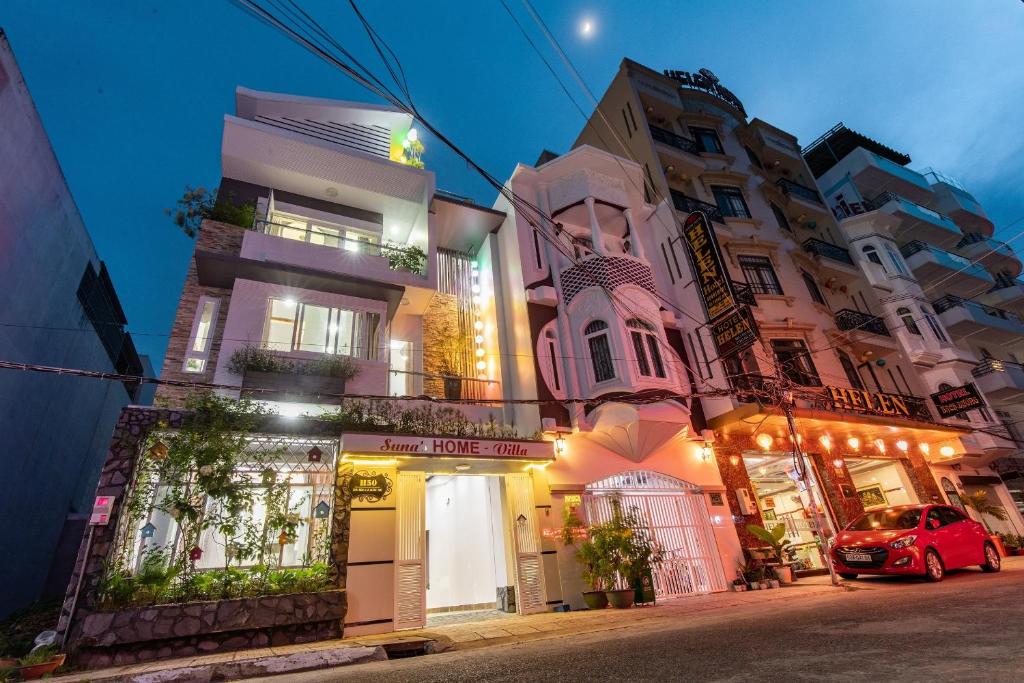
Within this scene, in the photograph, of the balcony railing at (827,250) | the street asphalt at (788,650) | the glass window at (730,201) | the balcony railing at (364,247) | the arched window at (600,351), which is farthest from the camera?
the balcony railing at (827,250)

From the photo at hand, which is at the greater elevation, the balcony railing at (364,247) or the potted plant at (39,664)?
the balcony railing at (364,247)

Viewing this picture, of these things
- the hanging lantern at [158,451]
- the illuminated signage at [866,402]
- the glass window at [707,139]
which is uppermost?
Result: the glass window at [707,139]

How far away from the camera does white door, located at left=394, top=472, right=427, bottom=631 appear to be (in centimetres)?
988

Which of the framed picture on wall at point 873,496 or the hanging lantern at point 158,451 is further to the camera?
the framed picture on wall at point 873,496

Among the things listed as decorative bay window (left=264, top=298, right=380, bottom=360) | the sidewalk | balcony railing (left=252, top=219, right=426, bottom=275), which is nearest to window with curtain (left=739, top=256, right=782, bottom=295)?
the sidewalk

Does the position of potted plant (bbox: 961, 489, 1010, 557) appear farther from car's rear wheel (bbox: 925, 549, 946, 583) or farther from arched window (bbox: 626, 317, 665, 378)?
arched window (bbox: 626, 317, 665, 378)

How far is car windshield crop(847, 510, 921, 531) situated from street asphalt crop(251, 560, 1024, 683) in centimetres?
349

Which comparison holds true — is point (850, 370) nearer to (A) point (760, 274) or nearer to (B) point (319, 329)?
(A) point (760, 274)

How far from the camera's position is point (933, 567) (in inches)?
408

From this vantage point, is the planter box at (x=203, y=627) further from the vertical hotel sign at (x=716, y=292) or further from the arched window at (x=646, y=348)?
the vertical hotel sign at (x=716, y=292)

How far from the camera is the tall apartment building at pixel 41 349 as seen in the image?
12.8m

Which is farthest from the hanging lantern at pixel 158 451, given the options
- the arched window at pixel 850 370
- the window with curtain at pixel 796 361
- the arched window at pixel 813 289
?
the arched window at pixel 813 289

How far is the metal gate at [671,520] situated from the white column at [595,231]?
7287 millimetres

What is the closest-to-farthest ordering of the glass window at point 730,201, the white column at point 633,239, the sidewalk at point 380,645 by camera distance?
the sidewalk at point 380,645, the white column at point 633,239, the glass window at point 730,201
